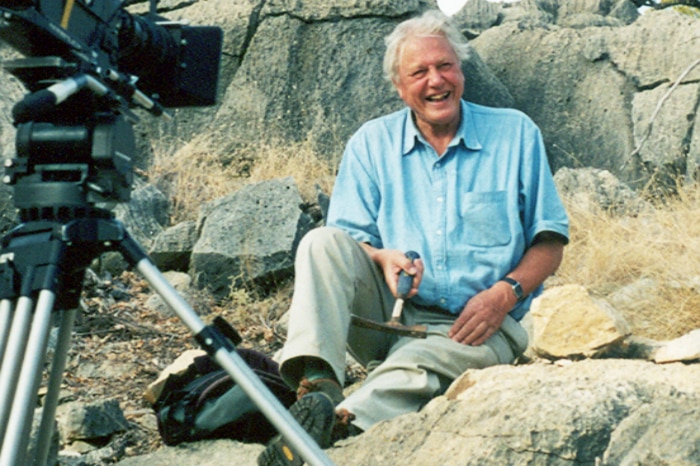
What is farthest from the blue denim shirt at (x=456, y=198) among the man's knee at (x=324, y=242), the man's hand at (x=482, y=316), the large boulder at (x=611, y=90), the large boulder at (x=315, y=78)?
the large boulder at (x=611, y=90)

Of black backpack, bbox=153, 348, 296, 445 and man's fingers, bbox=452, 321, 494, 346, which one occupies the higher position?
man's fingers, bbox=452, 321, 494, 346

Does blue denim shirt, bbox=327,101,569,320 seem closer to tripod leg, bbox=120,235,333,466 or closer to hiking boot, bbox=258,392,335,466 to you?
hiking boot, bbox=258,392,335,466

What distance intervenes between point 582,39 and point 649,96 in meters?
1.01

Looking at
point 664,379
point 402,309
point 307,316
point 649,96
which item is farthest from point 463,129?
point 649,96

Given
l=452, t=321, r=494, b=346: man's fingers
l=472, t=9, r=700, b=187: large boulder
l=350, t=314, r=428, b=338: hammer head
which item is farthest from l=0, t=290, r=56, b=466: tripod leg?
l=472, t=9, r=700, b=187: large boulder

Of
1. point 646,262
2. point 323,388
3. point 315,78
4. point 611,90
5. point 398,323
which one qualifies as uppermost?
point 315,78

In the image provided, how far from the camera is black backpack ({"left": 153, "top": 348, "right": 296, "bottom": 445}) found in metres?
3.39

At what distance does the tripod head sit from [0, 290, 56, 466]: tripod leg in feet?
0.75

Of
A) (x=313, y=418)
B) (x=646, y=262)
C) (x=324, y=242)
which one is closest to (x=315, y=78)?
(x=646, y=262)

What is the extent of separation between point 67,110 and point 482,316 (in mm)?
1688

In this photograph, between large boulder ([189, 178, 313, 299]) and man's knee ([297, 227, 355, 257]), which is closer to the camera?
man's knee ([297, 227, 355, 257])

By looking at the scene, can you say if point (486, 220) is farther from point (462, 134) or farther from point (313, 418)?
point (313, 418)

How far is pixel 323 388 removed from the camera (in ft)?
9.98

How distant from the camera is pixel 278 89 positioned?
28.5 feet
